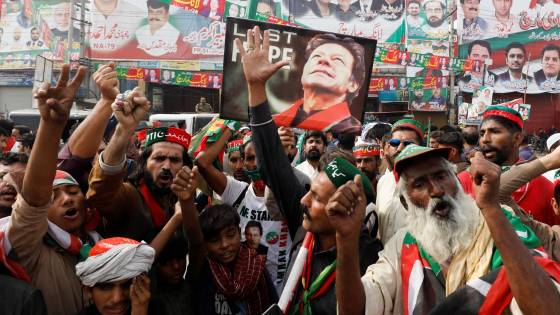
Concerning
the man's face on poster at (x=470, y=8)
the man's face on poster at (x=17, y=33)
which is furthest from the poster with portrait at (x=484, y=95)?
the man's face on poster at (x=17, y=33)

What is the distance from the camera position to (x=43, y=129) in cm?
206

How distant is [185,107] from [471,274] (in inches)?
1036

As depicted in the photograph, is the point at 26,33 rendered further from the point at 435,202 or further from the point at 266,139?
the point at 435,202

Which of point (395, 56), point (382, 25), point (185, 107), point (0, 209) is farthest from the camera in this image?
point (185, 107)

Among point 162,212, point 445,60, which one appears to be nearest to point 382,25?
point 445,60

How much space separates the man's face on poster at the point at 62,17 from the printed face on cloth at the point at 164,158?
26268mm

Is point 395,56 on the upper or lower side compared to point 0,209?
upper

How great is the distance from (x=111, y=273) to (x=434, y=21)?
2600 centimetres

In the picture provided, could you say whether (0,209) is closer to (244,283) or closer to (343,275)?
(244,283)

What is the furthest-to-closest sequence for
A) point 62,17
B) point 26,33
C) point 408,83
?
point 26,33, point 62,17, point 408,83

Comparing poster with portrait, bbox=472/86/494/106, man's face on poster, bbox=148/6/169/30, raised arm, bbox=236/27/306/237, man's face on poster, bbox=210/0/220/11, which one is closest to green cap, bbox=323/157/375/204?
raised arm, bbox=236/27/306/237

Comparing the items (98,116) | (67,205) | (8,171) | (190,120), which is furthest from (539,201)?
(190,120)

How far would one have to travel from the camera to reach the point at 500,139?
11.2ft

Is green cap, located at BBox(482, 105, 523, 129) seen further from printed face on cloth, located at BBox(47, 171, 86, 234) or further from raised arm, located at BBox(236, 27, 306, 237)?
printed face on cloth, located at BBox(47, 171, 86, 234)
